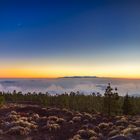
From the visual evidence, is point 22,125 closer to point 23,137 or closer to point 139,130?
point 23,137

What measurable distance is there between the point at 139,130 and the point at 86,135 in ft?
18.2

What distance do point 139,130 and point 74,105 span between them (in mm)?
105198

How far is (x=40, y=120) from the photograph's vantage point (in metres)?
37.2

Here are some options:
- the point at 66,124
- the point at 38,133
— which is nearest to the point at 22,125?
the point at 38,133

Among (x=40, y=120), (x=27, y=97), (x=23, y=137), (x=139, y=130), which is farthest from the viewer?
(x=27, y=97)

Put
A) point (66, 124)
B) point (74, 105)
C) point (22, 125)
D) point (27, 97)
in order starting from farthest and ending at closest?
point (27, 97) → point (74, 105) → point (66, 124) → point (22, 125)

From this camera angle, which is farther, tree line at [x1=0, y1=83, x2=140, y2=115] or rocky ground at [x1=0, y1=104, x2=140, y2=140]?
tree line at [x1=0, y1=83, x2=140, y2=115]

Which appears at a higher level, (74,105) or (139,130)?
(139,130)

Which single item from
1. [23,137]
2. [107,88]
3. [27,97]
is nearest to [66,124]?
[23,137]

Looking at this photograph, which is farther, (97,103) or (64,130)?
(97,103)

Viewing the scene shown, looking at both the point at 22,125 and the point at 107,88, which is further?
the point at 107,88

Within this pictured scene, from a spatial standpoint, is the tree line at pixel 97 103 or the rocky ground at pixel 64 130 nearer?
the rocky ground at pixel 64 130

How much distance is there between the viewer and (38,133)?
29.1 m

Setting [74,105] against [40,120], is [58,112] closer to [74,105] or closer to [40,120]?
[40,120]
